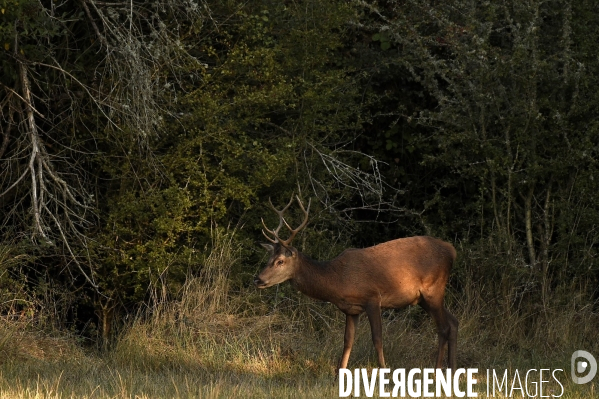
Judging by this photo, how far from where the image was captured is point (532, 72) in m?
12.4

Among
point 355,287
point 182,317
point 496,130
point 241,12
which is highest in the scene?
point 241,12

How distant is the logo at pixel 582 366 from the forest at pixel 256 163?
0.78ft

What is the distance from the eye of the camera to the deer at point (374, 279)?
33.0 ft

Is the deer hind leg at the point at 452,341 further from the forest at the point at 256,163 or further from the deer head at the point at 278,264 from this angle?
the deer head at the point at 278,264

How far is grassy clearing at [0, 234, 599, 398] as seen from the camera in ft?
29.1

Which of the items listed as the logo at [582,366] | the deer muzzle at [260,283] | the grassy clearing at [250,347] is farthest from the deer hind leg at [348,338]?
the logo at [582,366]

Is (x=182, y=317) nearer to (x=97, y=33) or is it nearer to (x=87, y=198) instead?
(x=87, y=198)

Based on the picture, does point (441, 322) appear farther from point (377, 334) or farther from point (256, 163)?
point (256, 163)

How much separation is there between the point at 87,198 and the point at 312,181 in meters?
2.78

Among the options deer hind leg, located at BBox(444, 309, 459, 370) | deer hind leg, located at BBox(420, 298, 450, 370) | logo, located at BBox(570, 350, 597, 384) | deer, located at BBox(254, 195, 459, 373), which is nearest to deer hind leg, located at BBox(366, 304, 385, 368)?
deer, located at BBox(254, 195, 459, 373)

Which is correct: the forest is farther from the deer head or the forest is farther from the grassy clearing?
the deer head

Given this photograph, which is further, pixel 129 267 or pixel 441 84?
pixel 441 84

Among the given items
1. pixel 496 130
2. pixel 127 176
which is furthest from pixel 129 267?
pixel 496 130

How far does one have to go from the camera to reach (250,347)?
1084cm
